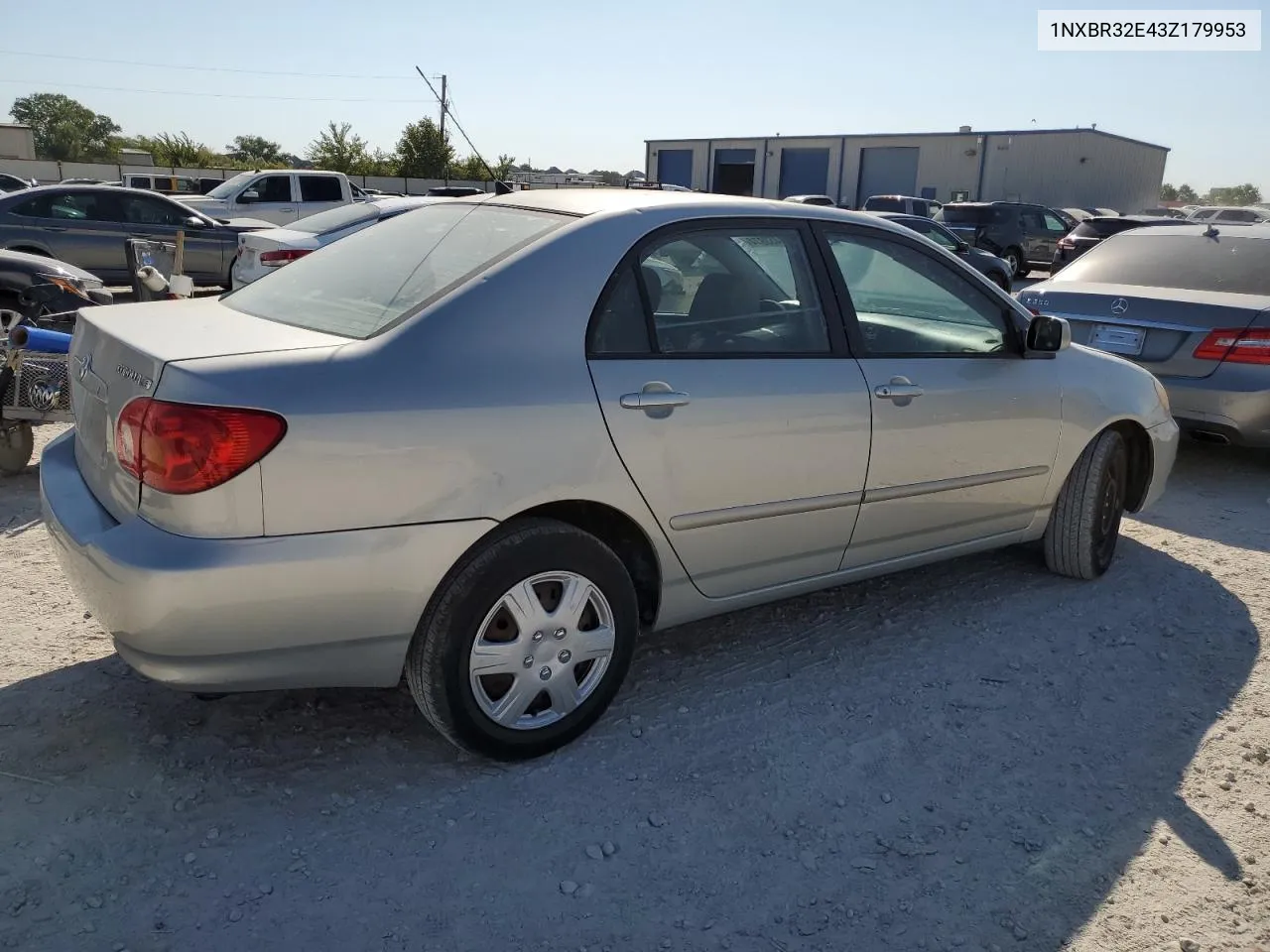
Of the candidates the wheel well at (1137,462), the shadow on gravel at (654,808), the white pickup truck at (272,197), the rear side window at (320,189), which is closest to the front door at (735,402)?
the shadow on gravel at (654,808)

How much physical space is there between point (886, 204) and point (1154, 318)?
2012cm

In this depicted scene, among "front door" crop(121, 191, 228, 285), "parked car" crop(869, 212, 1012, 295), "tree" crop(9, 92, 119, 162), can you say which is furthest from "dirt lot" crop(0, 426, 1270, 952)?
"tree" crop(9, 92, 119, 162)

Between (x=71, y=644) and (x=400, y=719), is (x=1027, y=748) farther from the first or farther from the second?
(x=71, y=644)

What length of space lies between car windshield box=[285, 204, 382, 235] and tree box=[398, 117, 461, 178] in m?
42.6

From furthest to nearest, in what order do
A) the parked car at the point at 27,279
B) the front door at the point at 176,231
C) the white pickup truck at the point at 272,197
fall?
→ the white pickup truck at the point at 272,197 → the front door at the point at 176,231 → the parked car at the point at 27,279

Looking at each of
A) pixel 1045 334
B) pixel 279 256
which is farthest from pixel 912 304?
pixel 279 256

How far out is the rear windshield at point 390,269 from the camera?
2.88 metres

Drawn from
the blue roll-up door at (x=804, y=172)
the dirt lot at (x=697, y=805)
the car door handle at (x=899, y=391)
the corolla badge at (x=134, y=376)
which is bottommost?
the dirt lot at (x=697, y=805)

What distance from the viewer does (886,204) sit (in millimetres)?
25297

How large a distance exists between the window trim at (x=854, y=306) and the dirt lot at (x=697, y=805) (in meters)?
1.11

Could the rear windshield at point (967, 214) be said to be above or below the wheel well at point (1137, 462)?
above

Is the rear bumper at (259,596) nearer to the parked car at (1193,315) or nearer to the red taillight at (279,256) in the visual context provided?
the parked car at (1193,315)

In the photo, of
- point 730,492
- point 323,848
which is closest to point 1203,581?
point 730,492

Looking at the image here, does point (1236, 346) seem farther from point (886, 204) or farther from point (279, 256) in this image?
point (886, 204)
